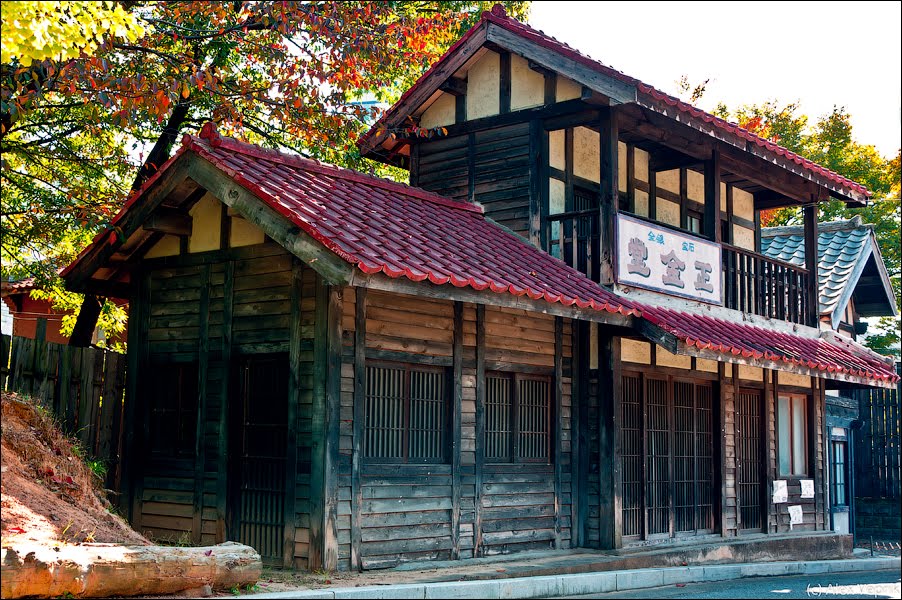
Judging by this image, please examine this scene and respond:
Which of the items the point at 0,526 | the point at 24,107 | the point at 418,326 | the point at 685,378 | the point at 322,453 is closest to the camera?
the point at 0,526

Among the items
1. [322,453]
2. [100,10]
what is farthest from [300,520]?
[100,10]

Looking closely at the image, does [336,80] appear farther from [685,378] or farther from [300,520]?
[300,520]

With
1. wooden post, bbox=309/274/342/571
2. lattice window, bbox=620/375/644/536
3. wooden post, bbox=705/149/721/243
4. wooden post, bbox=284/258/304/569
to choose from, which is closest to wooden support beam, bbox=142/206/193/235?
wooden post, bbox=284/258/304/569

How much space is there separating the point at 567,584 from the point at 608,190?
4923 mm

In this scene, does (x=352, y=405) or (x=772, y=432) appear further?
(x=772, y=432)

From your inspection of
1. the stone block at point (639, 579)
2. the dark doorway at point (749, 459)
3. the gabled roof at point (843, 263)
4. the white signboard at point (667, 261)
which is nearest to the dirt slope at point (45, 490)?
the stone block at point (639, 579)

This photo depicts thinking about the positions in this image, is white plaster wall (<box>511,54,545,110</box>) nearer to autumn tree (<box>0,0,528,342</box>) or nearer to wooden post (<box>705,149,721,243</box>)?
autumn tree (<box>0,0,528,342</box>)

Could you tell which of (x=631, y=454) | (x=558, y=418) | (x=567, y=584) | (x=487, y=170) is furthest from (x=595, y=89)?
(x=567, y=584)

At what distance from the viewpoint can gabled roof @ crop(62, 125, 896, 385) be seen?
9.55m

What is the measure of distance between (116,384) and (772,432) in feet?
33.0

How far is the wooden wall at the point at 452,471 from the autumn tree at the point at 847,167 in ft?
50.1

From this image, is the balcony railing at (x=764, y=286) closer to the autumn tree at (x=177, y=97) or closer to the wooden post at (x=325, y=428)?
the autumn tree at (x=177, y=97)

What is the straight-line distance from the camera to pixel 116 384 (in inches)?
480

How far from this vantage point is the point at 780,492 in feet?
53.0
